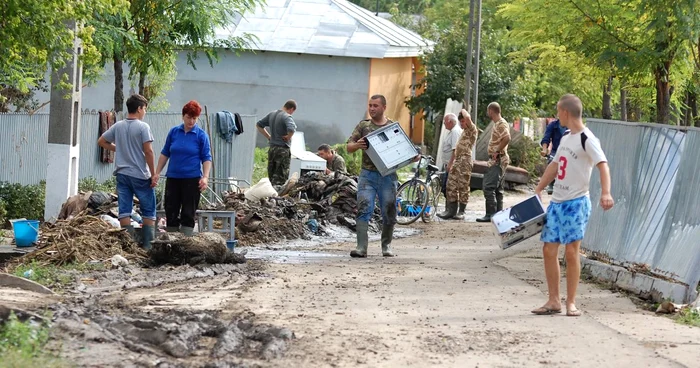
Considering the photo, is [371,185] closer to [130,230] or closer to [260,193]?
[130,230]

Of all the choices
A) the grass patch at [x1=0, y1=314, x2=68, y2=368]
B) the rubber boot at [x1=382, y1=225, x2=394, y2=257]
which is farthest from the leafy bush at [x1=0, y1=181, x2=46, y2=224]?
the grass patch at [x1=0, y1=314, x2=68, y2=368]

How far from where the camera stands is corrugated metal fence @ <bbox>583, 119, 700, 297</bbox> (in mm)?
10578

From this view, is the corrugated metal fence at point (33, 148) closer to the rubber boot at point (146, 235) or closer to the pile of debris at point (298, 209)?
the pile of debris at point (298, 209)

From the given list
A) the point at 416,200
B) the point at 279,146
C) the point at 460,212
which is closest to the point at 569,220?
the point at 416,200

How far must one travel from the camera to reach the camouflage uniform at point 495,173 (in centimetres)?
1934

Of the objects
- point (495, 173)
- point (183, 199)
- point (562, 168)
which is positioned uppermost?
point (562, 168)

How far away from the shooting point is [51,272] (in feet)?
36.0

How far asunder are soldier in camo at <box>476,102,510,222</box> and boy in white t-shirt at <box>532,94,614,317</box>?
380 inches

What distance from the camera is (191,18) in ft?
67.0

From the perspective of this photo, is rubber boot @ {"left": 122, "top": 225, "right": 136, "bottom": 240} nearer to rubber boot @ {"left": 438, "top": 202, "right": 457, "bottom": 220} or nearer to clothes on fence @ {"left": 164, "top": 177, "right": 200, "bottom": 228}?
clothes on fence @ {"left": 164, "top": 177, "right": 200, "bottom": 228}

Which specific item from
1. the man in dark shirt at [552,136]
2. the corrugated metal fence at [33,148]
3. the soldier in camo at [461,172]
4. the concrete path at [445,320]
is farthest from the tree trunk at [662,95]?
the corrugated metal fence at [33,148]

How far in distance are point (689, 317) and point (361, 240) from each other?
5.05 m

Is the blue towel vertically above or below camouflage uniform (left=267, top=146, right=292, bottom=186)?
above

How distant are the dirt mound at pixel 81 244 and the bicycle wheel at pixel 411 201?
7381mm
